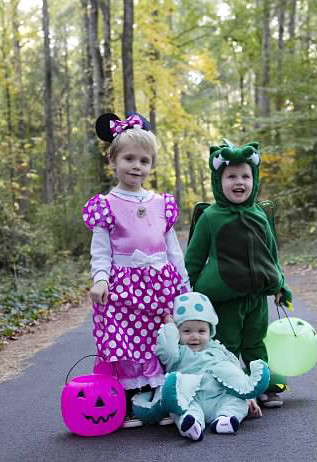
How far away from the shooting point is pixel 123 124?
4047 mm

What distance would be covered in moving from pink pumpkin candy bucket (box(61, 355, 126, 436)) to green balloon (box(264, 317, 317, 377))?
113cm

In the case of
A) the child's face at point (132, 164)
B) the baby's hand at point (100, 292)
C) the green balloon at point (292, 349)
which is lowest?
the green balloon at point (292, 349)

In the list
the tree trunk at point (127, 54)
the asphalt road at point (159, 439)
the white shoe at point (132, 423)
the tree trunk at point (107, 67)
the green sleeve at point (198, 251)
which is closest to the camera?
the asphalt road at point (159, 439)

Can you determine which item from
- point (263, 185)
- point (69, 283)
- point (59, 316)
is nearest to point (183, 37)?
point (263, 185)

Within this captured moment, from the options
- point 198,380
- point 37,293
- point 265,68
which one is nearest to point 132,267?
point 198,380

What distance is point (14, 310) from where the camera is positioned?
29.6ft

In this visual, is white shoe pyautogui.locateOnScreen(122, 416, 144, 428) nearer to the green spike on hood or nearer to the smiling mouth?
the smiling mouth

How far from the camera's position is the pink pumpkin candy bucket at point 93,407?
140 inches

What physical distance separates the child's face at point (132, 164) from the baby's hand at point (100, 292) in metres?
0.71

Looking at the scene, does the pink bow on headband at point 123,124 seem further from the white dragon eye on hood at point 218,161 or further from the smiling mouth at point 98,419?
the smiling mouth at point 98,419

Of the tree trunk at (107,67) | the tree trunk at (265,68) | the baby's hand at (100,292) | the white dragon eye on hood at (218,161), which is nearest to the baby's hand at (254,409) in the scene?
the baby's hand at (100,292)

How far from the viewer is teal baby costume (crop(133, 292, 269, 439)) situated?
3.44 meters

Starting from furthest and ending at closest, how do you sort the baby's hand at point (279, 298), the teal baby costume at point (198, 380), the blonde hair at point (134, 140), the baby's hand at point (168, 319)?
the baby's hand at point (279, 298), the blonde hair at point (134, 140), the baby's hand at point (168, 319), the teal baby costume at point (198, 380)

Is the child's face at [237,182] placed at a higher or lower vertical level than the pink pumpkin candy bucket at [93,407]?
higher
